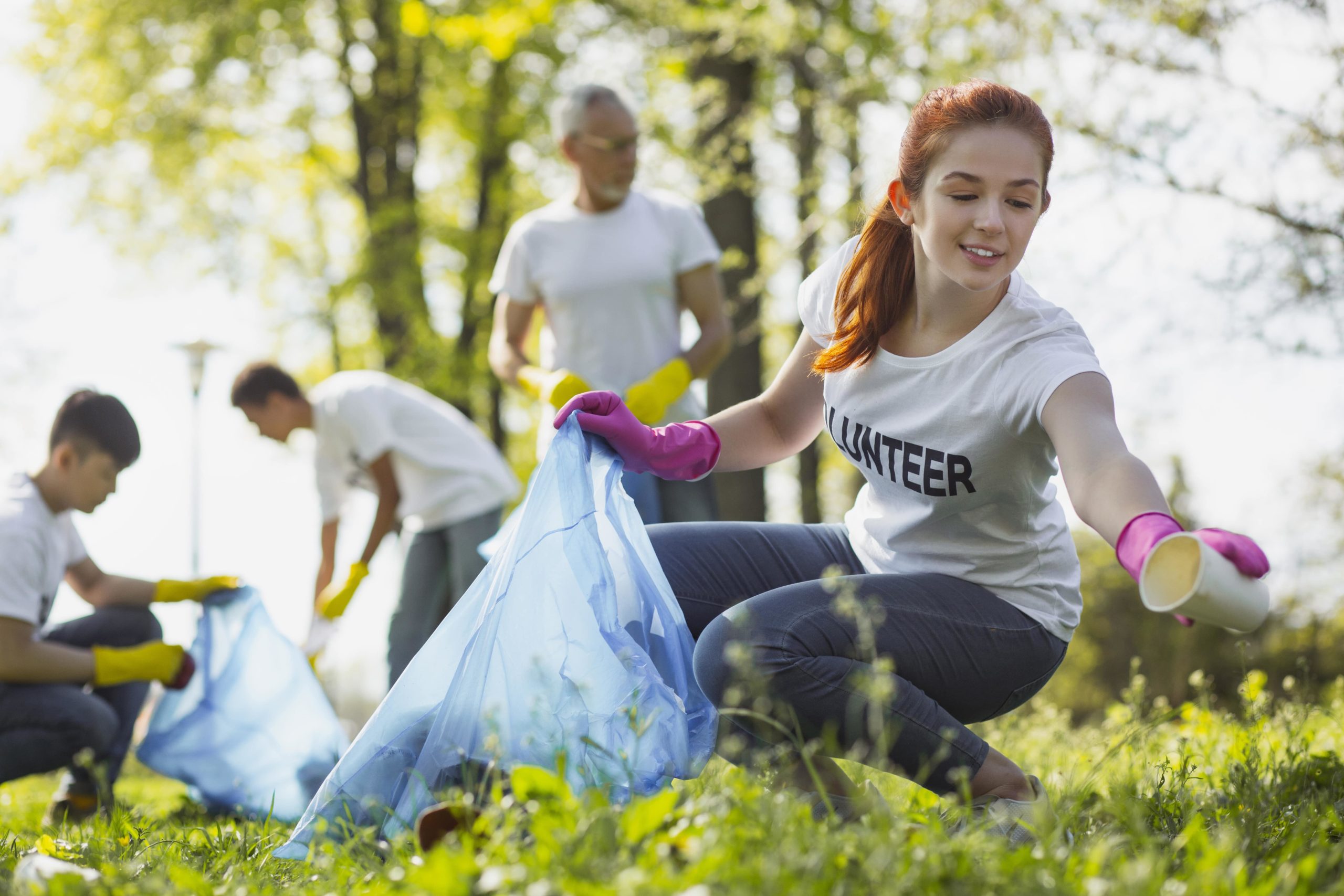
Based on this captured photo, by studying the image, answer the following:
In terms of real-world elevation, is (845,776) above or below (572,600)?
below

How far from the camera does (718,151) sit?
712cm

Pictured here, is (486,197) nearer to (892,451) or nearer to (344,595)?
(344,595)

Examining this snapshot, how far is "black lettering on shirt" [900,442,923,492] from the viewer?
2.20 meters

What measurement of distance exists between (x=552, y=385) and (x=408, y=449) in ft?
3.47

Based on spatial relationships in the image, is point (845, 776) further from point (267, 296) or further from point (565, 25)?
point (267, 296)

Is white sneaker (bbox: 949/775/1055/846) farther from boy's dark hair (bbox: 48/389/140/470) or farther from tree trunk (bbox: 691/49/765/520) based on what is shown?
tree trunk (bbox: 691/49/765/520)

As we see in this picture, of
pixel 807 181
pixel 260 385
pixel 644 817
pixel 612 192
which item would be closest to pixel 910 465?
pixel 644 817

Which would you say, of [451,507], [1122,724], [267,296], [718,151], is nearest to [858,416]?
[1122,724]

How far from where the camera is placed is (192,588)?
3812mm

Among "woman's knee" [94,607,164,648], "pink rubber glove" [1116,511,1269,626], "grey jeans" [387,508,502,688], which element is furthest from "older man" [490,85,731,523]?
"pink rubber glove" [1116,511,1269,626]

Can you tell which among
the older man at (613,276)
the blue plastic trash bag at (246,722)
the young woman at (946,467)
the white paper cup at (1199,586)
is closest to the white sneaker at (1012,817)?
the young woman at (946,467)

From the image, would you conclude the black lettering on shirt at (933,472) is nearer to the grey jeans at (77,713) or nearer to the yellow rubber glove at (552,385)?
the yellow rubber glove at (552,385)

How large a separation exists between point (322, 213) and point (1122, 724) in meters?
12.8

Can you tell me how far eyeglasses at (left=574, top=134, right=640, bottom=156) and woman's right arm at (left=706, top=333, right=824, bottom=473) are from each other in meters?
1.37
